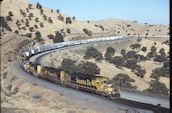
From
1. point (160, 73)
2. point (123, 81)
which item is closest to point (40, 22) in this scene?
point (160, 73)

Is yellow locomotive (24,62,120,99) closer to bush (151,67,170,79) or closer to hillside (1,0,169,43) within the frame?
bush (151,67,170,79)

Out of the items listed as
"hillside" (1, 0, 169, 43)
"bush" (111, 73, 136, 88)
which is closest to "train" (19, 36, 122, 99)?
"bush" (111, 73, 136, 88)

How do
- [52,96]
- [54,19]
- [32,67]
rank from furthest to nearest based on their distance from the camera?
[54,19] → [32,67] → [52,96]

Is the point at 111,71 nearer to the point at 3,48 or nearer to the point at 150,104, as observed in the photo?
the point at 150,104

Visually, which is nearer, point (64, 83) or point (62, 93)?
point (62, 93)

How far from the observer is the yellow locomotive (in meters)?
26.3

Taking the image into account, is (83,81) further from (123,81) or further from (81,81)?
(123,81)

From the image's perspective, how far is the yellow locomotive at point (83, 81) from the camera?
2633 cm

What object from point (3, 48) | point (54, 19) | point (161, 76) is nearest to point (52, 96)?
point (161, 76)

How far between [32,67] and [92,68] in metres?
14.3

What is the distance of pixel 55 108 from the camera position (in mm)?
22391

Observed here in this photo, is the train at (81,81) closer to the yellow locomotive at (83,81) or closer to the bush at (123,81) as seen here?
the yellow locomotive at (83,81)

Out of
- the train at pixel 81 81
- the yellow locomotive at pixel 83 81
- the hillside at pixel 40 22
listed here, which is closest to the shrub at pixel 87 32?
the hillside at pixel 40 22

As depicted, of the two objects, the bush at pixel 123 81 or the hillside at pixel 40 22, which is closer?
the bush at pixel 123 81
